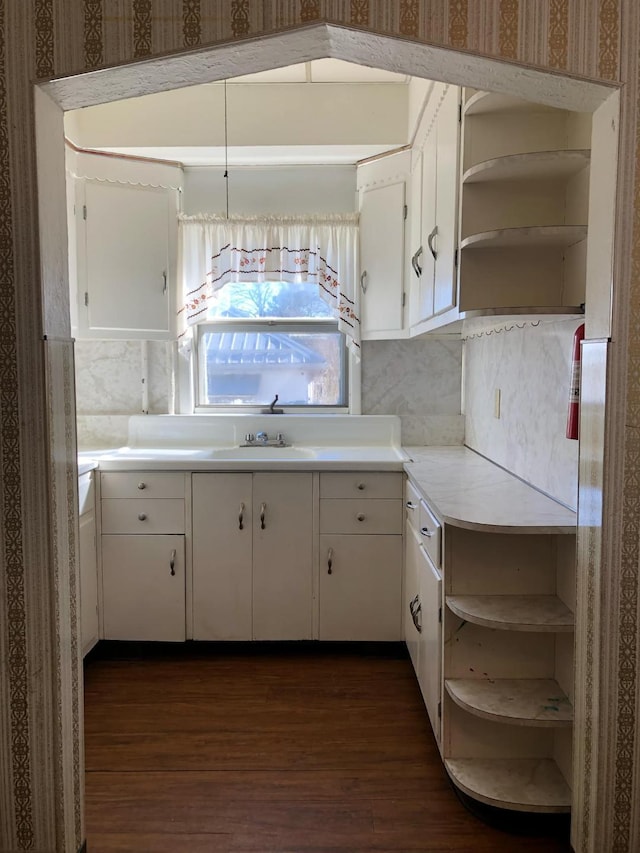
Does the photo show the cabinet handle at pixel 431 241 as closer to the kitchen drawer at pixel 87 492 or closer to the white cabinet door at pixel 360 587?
the white cabinet door at pixel 360 587

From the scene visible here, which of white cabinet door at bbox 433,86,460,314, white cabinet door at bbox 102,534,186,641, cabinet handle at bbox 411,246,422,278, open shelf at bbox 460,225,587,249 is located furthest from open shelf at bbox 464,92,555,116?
white cabinet door at bbox 102,534,186,641

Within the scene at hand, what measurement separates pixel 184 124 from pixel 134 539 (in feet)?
6.55

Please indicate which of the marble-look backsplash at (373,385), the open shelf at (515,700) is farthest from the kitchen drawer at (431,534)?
the marble-look backsplash at (373,385)

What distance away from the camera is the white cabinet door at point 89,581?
2.73 meters

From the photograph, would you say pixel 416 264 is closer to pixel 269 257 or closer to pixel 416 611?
pixel 269 257

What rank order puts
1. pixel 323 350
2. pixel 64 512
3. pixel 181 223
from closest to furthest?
pixel 64 512
pixel 181 223
pixel 323 350

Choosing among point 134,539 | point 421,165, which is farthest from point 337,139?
point 134,539

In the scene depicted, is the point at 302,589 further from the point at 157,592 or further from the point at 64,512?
the point at 64,512

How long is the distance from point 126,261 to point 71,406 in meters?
1.89

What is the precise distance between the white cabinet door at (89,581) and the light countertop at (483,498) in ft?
4.65

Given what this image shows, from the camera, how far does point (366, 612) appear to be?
9.47ft

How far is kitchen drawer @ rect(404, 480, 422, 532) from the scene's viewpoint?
2479 millimetres

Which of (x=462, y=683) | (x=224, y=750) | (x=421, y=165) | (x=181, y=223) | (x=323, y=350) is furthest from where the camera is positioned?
(x=323, y=350)

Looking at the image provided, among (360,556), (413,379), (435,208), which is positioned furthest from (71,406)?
(413,379)
